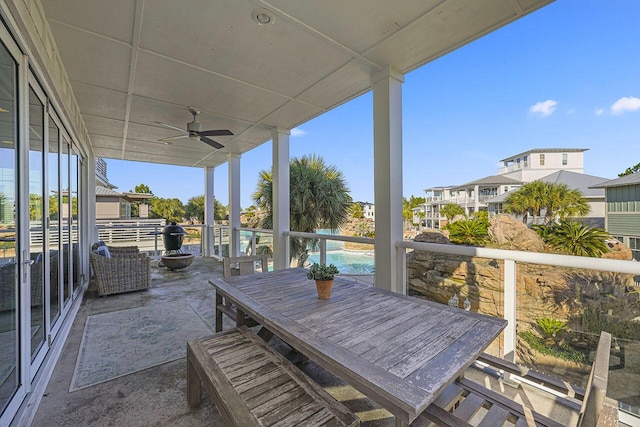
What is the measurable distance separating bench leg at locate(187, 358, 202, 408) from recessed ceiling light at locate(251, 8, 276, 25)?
8.58ft

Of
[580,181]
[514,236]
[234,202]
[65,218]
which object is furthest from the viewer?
[580,181]

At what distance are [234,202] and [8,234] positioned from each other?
551cm

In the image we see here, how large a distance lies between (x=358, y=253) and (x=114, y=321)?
3.26m

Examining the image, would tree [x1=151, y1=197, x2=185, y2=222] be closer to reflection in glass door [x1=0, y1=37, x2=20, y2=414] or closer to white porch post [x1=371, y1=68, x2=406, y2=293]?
reflection in glass door [x1=0, y1=37, x2=20, y2=414]

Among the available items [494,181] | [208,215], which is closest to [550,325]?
[208,215]

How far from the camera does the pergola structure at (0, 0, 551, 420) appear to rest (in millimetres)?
2025

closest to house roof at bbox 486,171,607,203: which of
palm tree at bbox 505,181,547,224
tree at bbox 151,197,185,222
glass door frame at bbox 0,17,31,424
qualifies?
palm tree at bbox 505,181,547,224

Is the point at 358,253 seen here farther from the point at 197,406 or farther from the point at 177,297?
the point at 177,297

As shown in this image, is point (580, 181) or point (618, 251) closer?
point (618, 251)

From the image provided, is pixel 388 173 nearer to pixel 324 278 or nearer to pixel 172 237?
pixel 324 278

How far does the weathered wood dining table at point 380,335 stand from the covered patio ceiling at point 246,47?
7.28ft

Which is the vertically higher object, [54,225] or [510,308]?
[54,225]

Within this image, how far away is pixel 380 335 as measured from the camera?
4.40 feet

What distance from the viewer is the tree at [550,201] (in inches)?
484
